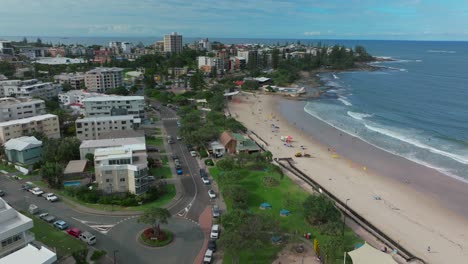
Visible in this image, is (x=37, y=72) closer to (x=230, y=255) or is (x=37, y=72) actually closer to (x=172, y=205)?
(x=172, y=205)

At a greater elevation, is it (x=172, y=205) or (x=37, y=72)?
(x=37, y=72)

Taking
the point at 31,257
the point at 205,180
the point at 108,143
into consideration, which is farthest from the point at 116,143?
the point at 31,257

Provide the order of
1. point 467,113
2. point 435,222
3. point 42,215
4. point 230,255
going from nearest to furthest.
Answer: point 230,255 < point 42,215 < point 435,222 < point 467,113

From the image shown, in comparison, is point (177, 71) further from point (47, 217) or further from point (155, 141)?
point (47, 217)

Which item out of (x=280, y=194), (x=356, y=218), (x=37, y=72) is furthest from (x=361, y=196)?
(x=37, y=72)

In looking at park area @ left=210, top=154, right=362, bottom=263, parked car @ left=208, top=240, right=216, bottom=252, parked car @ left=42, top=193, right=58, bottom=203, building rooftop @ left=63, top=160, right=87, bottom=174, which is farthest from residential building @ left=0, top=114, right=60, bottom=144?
parked car @ left=208, top=240, right=216, bottom=252

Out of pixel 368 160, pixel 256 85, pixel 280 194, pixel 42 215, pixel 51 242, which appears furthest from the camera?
pixel 256 85

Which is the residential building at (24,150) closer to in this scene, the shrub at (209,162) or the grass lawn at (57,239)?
the grass lawn at (57,239)
